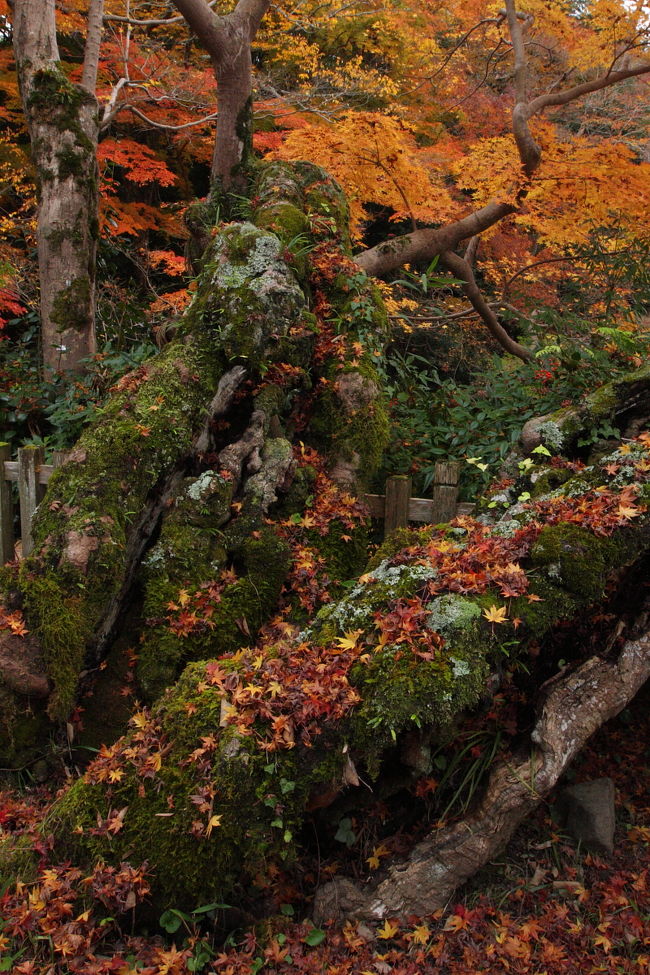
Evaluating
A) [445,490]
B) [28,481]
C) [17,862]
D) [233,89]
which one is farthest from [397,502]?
[233,89]

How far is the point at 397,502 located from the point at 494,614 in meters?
1.72

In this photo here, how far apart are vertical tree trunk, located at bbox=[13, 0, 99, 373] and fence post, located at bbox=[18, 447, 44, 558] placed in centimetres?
195

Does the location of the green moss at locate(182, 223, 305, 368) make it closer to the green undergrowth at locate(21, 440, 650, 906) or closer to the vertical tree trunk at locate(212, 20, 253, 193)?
the green undergrowth at locate(21, 440, 650, 906)

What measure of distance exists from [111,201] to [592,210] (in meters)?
7.48

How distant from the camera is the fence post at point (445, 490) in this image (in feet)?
14.2

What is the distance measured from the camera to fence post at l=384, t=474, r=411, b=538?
4.43 meters

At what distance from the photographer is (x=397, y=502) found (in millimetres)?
4465

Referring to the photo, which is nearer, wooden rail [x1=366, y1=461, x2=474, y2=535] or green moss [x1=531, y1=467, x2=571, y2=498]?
green moss [x1=531, y1=467, x2=571, y2=498]

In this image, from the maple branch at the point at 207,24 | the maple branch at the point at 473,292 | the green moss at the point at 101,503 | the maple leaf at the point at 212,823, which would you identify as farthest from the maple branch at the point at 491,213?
the maple leaf at the point at 212,823

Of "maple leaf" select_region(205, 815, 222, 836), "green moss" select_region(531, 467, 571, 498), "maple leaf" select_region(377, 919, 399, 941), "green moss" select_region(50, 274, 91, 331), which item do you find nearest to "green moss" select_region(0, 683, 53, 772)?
"maple leaf" select_region(205, 815, 222, 836)

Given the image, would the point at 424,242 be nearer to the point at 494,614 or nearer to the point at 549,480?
the point at 549,480

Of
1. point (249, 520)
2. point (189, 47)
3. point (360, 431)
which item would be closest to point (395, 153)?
point (360, 431)

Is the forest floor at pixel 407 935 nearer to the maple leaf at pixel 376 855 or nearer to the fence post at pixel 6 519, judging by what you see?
the maple leaf at pixel 376 855

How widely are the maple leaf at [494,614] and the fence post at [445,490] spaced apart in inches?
57.5
